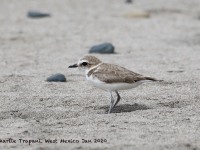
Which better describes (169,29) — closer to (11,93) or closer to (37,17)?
(37,17)

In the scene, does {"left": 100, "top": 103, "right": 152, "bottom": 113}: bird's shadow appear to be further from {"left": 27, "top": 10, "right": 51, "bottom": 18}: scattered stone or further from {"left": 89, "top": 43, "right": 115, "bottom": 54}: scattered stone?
{"left": 27, "top": 10, "right": 51, "bottom": 18}: scattered stone

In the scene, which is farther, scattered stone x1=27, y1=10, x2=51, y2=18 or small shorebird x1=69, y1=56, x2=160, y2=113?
scattered stone x1=27, y1=10, x2=51, y2=18

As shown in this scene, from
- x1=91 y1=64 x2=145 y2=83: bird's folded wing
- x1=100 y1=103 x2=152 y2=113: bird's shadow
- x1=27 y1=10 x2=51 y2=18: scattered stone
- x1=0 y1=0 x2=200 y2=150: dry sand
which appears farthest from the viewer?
x1=27 y1=10 x2=51 y2=18: scattered stone

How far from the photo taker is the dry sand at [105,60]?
17.6 ft

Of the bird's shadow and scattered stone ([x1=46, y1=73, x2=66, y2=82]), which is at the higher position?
the bird's shadow

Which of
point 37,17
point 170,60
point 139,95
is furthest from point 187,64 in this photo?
point 37,17

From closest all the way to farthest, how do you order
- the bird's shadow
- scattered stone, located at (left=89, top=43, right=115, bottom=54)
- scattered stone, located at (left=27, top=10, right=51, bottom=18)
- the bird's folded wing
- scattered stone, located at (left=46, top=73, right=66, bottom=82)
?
the bird's folded wing
the bird's shadow
scattered stone, located at (left=46, top=73, right=66, bottom=82)
scattered stone, located at (left=89, top=43, right=115, bottom=54)
scattered stone, located at (left=27, top=10, right=51, bottom=18)

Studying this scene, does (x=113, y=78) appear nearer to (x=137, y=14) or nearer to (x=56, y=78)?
(x=56, y=78)

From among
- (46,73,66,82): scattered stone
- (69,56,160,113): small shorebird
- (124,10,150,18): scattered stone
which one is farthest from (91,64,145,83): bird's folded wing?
(124,10,150,18): scattered stone

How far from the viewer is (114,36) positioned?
35.9 feet

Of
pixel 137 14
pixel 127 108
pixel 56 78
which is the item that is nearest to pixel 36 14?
pixel 137 14

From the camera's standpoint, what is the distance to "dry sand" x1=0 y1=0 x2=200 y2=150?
17.6ft

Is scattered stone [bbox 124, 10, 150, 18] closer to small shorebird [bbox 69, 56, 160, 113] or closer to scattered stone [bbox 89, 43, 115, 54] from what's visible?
scattered stone [bbox 89, 43, 115, 54]

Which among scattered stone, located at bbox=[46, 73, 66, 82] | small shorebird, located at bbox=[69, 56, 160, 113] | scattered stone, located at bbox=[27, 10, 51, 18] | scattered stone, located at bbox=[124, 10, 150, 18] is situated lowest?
scattered stone, located at bbox=[27, 10, 51, 18]
